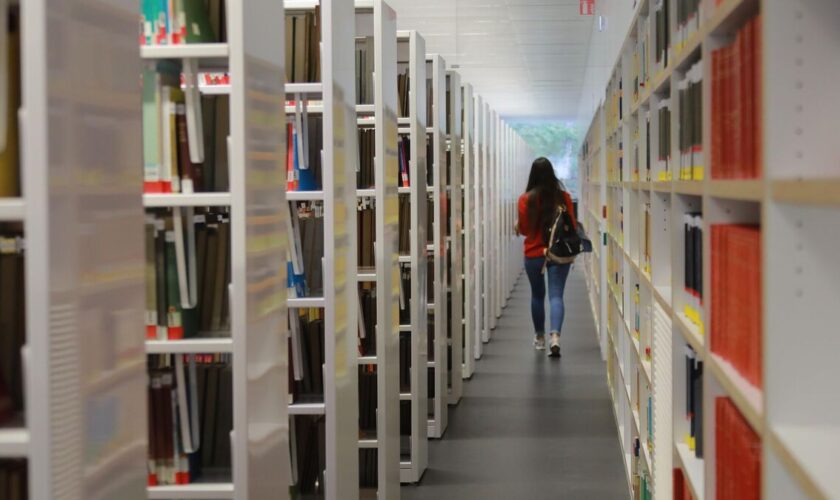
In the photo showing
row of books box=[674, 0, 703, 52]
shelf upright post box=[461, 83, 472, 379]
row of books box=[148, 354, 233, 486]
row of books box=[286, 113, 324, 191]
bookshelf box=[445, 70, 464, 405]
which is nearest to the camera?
row of books box=[674, 0, 703, 52]

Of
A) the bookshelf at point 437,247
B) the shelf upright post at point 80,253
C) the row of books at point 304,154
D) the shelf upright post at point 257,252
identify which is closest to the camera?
the shelf upright post at point 80,253

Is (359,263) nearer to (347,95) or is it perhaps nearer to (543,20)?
(347,95)

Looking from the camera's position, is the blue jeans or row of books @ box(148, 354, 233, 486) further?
the blue jeans

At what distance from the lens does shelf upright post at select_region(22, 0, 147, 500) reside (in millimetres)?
1737

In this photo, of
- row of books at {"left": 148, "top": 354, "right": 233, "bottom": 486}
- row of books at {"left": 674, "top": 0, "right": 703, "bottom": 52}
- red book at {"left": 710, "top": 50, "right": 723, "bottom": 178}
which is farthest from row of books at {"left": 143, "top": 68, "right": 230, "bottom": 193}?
red book at {"left": 710, "top": 50, "right": 723, "bottom": 178}

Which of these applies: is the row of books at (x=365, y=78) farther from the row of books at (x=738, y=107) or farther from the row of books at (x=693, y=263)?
the row of books at (x=738, y=107)

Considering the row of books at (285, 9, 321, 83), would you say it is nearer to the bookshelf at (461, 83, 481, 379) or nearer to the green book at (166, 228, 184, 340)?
the green book at (166, 228, 184, 340)

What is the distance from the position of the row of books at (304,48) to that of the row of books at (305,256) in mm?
489

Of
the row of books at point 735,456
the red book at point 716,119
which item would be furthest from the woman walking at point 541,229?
the row of books at point 735,456

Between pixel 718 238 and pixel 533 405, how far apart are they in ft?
17.9

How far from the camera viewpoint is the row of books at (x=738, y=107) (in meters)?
1.79

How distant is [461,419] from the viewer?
23.4 feet

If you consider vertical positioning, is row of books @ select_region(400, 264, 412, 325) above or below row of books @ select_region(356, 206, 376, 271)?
below

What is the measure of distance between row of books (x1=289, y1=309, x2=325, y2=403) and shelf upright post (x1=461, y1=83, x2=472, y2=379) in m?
4.43
